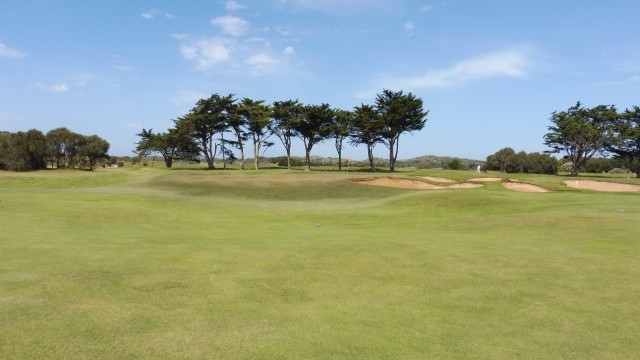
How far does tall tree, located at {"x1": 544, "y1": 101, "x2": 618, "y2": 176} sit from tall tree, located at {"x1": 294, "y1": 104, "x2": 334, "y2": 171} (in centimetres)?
3960

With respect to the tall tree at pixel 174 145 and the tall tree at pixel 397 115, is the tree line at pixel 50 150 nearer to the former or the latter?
the tall tree at pixel 174 145

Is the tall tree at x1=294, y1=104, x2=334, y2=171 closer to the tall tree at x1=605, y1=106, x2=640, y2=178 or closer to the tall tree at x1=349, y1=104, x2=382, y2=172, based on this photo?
the tall tree at x1=349, y1=104, x2=382, y2=172

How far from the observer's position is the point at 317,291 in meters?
8.95

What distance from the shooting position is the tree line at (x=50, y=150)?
58.0 meters

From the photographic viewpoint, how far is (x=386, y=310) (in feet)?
25.7

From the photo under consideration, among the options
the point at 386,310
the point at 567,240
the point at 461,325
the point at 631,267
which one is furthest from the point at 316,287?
the point at 567,240

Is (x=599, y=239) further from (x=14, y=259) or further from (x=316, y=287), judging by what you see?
(x=14, y=259)

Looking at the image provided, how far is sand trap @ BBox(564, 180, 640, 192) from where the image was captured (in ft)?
133

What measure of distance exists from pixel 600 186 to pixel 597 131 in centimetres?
3295

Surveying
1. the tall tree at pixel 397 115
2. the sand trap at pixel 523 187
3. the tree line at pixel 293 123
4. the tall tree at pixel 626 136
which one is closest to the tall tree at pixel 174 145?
the tree line at pixel 293 123

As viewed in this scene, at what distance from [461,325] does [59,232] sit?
14.9 meters

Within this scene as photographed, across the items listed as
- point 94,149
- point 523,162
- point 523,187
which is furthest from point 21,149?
point 523,162

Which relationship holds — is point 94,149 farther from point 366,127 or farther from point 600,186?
point 600,186

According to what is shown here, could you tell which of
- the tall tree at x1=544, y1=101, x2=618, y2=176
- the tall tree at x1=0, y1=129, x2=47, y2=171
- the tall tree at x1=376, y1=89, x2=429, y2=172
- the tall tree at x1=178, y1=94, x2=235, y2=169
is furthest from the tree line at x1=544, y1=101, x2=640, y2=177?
the tall tree at x1=0, y1=129, x2=47, y2=171
